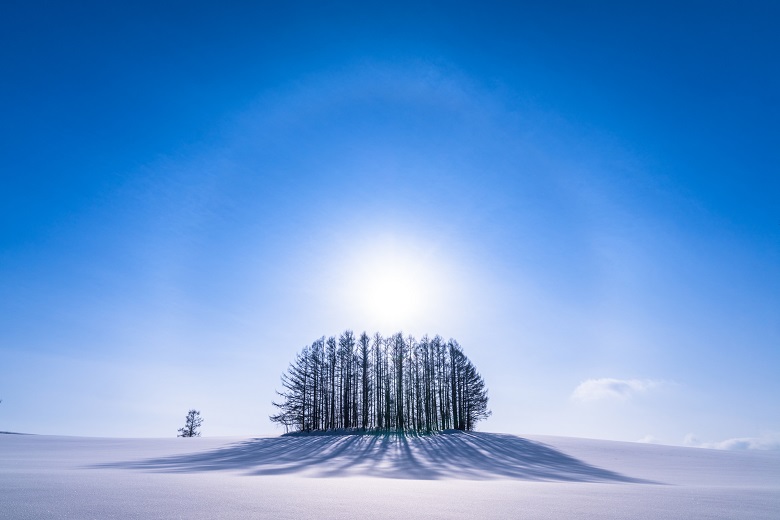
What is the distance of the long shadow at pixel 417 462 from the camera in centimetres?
1567

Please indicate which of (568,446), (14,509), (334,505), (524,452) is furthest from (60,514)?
(568,446)

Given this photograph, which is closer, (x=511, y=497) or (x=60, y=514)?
(x=60, y=514)

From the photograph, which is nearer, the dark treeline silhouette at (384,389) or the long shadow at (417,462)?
the long shadow at (417,462)

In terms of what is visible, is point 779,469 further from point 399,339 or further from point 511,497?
point 399,339

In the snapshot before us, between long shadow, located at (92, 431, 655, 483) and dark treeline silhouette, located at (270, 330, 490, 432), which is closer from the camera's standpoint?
long shadow, located at (92, 431, 655, 483)

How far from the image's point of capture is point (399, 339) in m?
53.3

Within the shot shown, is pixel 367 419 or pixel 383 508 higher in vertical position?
pixel 383 508

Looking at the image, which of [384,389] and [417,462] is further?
[384,389]

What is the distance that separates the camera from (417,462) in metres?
20.5

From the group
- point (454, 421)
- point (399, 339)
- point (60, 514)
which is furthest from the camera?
point (399, 339)

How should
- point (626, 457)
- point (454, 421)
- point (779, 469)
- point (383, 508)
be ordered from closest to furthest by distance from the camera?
1. point (383, 508)
2. point (779, 469)
3. point (626, 457)
4. point (454, 421)

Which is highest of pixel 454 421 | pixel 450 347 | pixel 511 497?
pixel 450 347

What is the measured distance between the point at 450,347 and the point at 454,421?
8.72 m

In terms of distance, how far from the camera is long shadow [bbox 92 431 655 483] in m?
15.7
